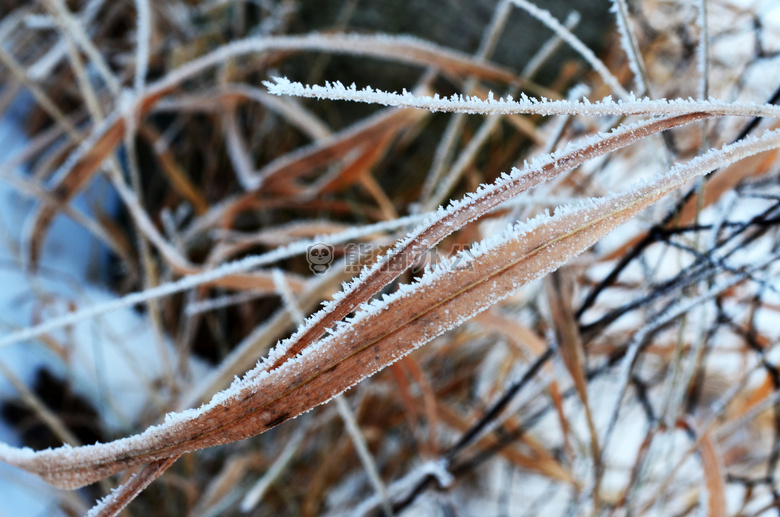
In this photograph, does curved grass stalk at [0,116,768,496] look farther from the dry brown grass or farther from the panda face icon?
the panda face icon

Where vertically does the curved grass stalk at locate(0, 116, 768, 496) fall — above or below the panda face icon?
below

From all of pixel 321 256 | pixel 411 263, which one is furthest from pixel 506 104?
pixel 321 256

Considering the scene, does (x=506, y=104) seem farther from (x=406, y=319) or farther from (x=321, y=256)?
(x=321, y=256)

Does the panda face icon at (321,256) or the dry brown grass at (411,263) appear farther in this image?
the panda face icon at (321,256)

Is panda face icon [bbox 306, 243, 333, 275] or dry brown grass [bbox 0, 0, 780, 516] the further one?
panda face icon [bbox 306, 243, 333, 275]

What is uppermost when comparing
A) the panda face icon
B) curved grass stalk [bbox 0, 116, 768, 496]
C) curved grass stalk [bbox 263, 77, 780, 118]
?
the panda face icon

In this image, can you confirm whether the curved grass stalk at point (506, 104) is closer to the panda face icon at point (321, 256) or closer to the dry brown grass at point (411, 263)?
the dry brown grass at point (411, 263)

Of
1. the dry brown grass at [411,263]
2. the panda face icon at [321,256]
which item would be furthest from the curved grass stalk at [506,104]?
the panda face icon at [321,256]

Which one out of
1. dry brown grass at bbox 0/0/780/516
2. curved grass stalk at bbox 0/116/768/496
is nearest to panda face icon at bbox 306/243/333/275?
dry brown grass at bbox 0/0/780/516
